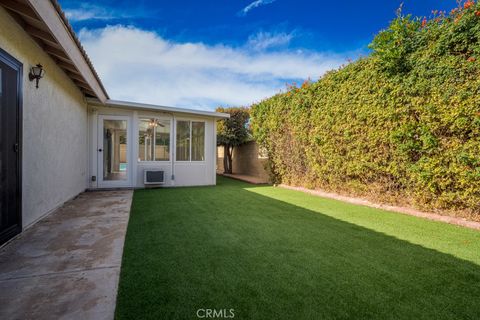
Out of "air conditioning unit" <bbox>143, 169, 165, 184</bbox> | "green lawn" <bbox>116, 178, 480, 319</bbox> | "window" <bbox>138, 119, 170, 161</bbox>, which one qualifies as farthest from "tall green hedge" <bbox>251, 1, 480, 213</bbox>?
"air conditioning unit" <bbox>143, 169, 165, 184</bbox>

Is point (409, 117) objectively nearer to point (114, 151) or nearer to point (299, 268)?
point (299, 268)

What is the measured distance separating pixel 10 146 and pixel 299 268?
3.62 m

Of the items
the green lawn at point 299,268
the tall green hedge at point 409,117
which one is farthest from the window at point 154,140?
the tall green hedge at point 409,117

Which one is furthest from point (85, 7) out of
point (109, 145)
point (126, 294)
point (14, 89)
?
point (126, 294)

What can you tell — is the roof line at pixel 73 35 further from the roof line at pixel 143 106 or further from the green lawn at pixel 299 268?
the green lawn at pixel 299 268

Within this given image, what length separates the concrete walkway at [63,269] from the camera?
173cm

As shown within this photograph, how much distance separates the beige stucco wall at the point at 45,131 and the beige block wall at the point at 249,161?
7.48 metres

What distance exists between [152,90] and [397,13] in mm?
12443

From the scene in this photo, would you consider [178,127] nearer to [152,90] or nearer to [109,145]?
[109,145]

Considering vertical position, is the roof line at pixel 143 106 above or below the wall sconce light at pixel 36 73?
above

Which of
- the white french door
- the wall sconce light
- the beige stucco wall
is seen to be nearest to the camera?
the beige stucco wall

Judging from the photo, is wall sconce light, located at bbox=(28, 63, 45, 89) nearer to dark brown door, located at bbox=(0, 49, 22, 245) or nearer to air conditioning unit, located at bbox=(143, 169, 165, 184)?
dark brown door, located at bbox=(0, 49, 22, 245)

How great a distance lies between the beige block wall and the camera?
12.2 metres

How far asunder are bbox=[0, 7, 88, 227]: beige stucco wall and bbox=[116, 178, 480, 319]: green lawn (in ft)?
4.97
